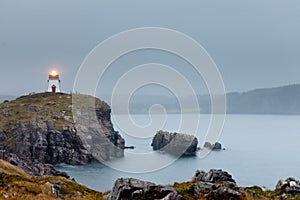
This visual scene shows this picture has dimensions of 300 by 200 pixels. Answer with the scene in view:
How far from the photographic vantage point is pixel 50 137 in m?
166

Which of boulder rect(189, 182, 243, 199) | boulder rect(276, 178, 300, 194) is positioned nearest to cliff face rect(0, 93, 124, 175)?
boulder rect(276, 178, 300, 194)

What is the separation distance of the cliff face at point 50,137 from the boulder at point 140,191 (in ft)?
433

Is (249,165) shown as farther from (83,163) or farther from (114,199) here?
(114,199)

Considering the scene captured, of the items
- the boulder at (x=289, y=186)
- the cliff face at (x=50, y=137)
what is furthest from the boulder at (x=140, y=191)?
the cliff face at (x=50, y=137)

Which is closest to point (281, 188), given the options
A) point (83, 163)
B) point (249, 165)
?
point (249, 165)

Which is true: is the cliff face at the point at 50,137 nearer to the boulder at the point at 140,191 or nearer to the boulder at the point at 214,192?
the boulder at the point at 140,191

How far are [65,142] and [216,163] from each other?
6370 centimetres

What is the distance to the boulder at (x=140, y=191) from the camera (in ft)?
72.3

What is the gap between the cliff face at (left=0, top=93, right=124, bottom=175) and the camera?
525 feet

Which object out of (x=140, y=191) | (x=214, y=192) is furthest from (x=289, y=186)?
(x=140, y=191)

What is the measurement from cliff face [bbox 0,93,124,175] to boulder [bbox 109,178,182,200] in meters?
132

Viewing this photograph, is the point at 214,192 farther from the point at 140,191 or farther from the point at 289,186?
the point at 289,186

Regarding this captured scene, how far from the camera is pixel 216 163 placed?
167 metres

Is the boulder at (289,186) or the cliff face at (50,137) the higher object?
the cliff face at (50,137)
